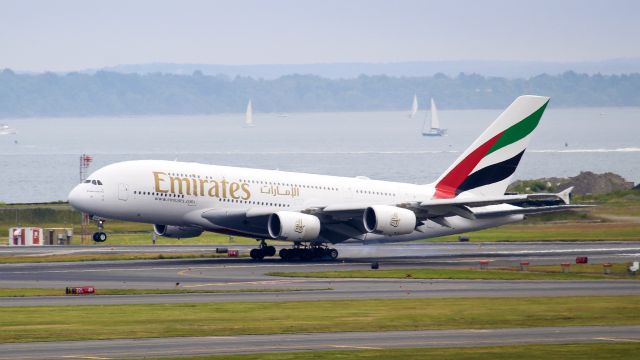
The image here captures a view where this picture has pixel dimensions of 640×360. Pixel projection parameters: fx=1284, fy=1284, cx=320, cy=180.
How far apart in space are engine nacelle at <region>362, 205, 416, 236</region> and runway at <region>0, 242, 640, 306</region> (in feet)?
6.70

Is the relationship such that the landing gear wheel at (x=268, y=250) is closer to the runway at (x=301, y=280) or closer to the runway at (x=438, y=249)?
the runway at (x=301, y=280)

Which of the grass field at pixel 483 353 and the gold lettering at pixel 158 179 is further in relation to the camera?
the gold lettering at pixel 158 179

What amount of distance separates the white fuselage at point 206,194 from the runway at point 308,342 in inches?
1224

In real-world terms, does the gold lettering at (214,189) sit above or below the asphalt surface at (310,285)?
above

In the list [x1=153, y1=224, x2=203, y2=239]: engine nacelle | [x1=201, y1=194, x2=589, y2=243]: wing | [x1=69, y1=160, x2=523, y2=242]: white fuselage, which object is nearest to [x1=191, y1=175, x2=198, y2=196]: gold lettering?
[x1=69, y1=160, x2=523, y2=242]: white fuselage

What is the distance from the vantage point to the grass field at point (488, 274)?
6284cm

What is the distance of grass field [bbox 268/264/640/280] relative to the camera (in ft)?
206

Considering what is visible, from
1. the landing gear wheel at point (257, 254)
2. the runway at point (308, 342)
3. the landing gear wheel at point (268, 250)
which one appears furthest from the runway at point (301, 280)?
the runway at point (308, 342)

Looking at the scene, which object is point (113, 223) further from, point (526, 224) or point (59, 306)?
point (59, 306)

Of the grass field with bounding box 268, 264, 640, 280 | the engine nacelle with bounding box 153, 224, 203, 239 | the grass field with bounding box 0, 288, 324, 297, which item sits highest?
the engine nacelle with bounding box 153, 224, 203, 239

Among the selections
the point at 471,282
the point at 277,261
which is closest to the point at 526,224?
the point at 277,261

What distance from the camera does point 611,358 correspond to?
3625cm

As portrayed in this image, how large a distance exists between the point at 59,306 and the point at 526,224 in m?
58.6

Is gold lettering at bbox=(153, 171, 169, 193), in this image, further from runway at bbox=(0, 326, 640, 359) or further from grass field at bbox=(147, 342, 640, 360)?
grass field at bbox=(147, 342, 640, 360)
